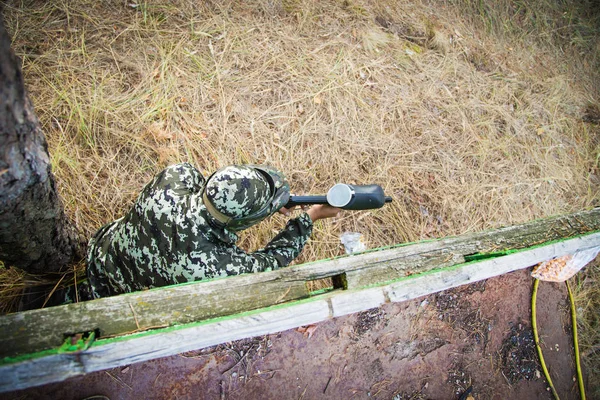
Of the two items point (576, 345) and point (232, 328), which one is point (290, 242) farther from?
point (576, 345)

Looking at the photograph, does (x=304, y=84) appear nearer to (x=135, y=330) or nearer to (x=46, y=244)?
(x=46, y=244)

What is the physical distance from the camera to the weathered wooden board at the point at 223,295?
101cm

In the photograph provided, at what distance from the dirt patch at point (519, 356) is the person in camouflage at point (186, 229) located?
91.1 inches

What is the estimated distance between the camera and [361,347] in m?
2.46

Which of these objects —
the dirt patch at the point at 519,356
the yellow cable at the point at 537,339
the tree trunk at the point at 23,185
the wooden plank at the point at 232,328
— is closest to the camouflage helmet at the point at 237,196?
the wooden plank at the point at 232,328

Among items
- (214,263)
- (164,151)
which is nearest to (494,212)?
(214,263)

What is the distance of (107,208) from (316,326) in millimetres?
1596

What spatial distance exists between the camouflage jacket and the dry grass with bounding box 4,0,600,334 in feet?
2.61

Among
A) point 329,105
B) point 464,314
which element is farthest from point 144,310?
point 464,314

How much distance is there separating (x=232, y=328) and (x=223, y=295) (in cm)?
15

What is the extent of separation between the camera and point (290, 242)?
1909mm

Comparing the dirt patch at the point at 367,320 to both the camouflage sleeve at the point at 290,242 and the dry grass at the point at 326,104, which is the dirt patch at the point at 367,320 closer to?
the dry grass at the point at 326,104

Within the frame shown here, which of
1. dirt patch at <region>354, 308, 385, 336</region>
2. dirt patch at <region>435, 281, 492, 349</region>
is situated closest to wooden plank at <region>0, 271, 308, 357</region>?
dirt patch at <region>354, 308, 385, 336</region>

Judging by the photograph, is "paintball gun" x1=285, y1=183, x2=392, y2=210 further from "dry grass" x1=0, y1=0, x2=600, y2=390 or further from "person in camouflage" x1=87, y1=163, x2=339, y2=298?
"dry grass" x1=0, y1=0, x2=600, y2=390
